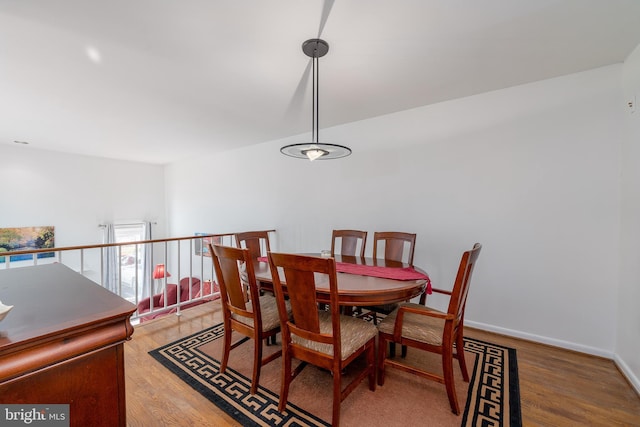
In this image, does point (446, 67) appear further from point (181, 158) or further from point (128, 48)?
point (181, 158)

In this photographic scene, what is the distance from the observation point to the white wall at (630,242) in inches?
76.3

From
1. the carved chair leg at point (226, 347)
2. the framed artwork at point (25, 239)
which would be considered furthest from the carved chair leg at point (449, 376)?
the framed artwork at point (25, 239)

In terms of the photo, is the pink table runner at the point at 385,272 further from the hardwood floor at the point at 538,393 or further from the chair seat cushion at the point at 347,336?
the hardwood floor at the point at 538,393

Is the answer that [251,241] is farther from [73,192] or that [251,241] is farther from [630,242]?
[73,192]

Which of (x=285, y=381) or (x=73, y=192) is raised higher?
(x=73, y=192)

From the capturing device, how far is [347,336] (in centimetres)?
165

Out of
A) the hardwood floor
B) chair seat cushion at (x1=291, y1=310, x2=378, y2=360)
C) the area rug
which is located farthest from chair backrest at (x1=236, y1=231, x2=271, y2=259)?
chair seat cushion at (x1=291, y1=310, x2=378, y2=360)

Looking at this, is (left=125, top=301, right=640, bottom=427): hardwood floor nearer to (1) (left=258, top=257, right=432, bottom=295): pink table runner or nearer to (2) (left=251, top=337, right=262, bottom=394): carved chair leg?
(2) (left=251, top=337, right=262, bottom=394): carved chair leg

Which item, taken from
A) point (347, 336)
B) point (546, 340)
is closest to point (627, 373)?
point (546, 340)

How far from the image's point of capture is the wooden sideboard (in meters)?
0.68

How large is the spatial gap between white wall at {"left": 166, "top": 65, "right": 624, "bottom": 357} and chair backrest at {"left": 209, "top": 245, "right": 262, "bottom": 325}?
2049 mm

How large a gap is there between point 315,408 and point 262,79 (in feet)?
8.73

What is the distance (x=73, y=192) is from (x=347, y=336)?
20.0ft

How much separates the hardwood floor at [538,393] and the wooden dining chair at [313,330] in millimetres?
600
